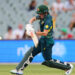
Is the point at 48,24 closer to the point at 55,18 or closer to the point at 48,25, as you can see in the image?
the point at 48,25

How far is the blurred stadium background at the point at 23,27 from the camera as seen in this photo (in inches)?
563

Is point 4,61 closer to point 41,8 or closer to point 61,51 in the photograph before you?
point 61,51

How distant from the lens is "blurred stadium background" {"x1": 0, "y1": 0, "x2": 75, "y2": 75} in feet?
47.0

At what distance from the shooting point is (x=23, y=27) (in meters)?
16.5

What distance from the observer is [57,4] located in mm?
16719

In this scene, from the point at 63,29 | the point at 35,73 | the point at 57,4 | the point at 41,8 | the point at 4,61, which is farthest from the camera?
the point at 57,4

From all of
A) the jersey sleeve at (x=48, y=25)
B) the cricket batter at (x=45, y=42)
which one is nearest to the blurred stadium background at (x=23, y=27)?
the cricket batter at (x=45, y=42)

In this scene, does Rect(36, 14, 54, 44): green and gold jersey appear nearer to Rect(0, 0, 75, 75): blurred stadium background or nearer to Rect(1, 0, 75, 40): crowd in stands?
Rect(0, 0, 75, 75): blurred stadium background

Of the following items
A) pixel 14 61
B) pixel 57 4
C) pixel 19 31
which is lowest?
pixel 14 61

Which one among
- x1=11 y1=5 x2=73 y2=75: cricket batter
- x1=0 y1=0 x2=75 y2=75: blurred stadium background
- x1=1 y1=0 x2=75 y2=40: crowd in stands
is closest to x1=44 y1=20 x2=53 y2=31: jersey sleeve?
x1=11 y1=5 x2=73 y2=75: cricket batter

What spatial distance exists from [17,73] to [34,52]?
636mm

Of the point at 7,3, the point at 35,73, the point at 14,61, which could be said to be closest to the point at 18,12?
the point at 7,3

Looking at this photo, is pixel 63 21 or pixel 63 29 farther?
pixel 63 21

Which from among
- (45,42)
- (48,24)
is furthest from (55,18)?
(48,24)
